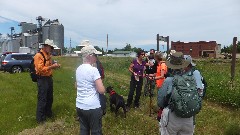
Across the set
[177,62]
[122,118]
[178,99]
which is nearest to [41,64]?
[122,118]

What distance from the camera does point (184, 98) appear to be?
4227 millimetres

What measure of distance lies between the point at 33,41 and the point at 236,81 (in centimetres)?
6595

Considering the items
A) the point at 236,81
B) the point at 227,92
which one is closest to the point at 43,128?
the point at 227,92

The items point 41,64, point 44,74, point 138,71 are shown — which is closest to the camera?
point 41,64

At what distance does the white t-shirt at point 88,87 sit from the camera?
486cm

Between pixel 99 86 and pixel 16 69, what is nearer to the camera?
pixel 99 86

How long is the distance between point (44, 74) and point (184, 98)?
4271 mm

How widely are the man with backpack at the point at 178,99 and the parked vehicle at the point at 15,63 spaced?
22.5 m

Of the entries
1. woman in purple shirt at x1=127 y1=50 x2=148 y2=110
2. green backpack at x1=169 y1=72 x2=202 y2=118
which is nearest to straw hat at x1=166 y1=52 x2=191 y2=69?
green backpack at x1=169 y1=72 x2=202 y2=118

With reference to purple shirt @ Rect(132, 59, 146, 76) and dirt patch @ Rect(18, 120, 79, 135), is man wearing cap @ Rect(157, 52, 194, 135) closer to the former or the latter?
dirt patch @ Rect(18, 120, 79, 135)

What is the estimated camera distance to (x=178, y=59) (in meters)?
4.59

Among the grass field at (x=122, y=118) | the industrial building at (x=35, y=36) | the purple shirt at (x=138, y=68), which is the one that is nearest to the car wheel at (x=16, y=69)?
the grass field at (x=122, y=118)

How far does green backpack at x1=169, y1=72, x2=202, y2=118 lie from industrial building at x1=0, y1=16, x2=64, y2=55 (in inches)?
2272

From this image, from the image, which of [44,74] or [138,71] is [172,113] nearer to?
[44,74]
